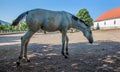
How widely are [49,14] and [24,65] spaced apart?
244cm

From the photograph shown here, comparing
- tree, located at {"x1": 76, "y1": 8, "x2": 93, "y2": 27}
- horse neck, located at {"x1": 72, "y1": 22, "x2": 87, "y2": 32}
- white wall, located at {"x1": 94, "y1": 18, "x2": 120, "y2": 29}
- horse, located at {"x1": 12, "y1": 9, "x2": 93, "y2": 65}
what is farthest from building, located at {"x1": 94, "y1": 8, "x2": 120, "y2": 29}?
horse, located at {"x1": 12, "y1": 9, "x2": 93, "y2": 65}

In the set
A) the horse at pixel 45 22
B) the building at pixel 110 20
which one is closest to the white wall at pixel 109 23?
the building at pixel 110 20

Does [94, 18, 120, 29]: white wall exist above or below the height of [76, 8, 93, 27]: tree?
below

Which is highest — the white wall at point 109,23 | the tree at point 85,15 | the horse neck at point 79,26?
the tree at point 85,15

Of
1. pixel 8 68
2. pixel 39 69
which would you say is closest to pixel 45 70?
pixel 39 69

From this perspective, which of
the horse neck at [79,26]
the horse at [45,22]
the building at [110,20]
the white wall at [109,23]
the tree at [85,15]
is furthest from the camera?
the tree at [85,15]

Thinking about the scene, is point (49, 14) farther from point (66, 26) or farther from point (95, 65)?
point (95, 65)

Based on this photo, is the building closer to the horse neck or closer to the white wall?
the white wall

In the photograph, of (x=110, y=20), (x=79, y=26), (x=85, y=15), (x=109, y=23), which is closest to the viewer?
(x=79, y=26)

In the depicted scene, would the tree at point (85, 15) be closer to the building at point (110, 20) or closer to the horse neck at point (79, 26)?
the building at point (110, 20)

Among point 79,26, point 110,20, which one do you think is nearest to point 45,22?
point 79,26

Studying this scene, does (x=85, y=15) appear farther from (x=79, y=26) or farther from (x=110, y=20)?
(x=79, y=26)

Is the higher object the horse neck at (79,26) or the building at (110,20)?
the building at (110,20)

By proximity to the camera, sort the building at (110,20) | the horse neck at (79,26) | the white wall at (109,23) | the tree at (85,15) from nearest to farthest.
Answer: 1. the horse neck at (79,26)
2. the white wall at (109,23)
3. the building at (110,20)
4. the tree at (85,15)
